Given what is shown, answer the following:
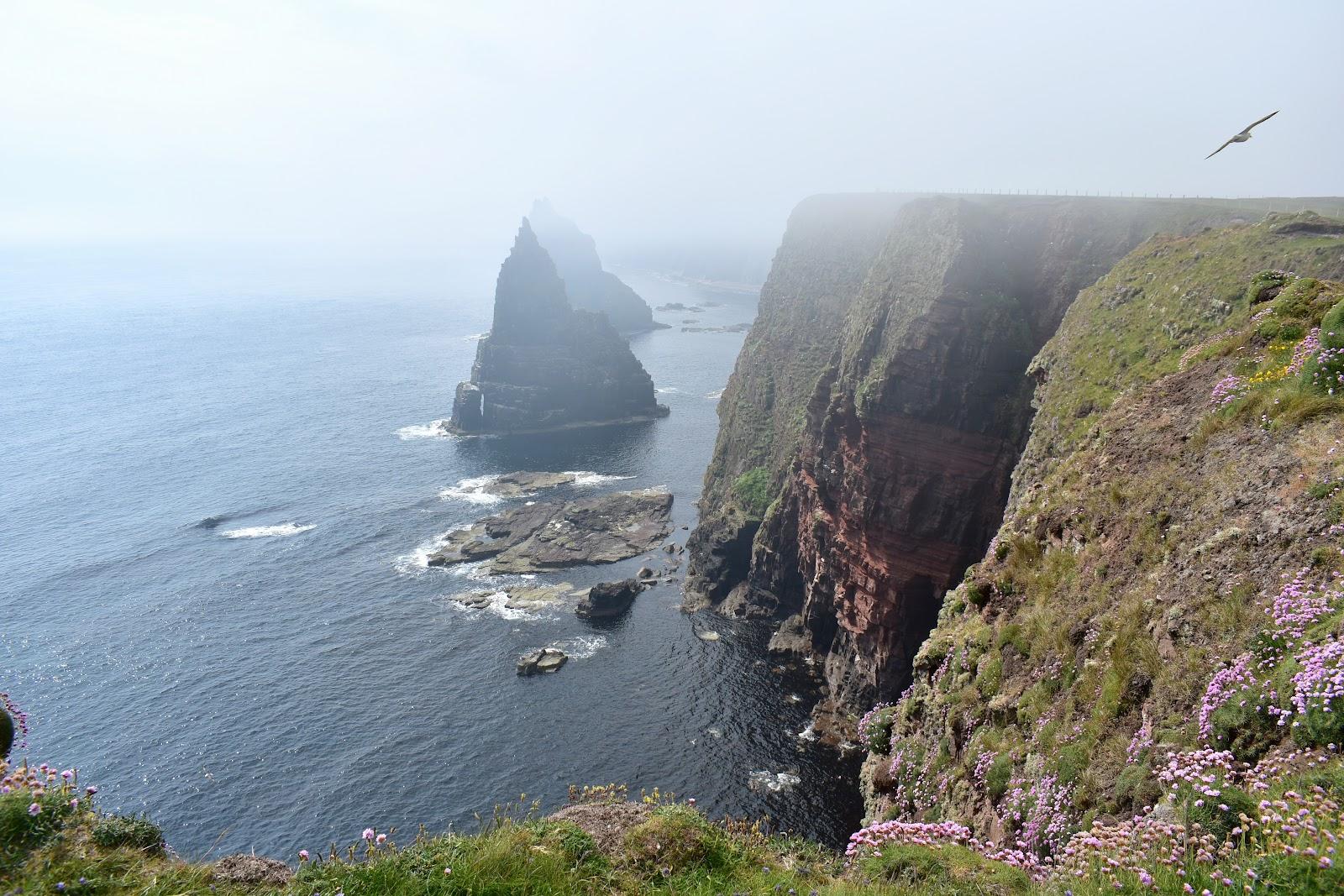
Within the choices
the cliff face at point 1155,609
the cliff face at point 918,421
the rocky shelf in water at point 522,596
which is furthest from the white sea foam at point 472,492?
the cliff face at point 1155,609

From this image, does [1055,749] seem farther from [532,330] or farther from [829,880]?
[532,330]

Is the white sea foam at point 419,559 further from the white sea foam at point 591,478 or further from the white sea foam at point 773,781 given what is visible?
the white sea foam at point 773,781

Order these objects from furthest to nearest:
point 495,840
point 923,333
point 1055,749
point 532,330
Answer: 1. point 532,330
2. point 923,333
3. point 1055,749
4. point 495,840

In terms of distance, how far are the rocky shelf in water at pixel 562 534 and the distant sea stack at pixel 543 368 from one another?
47.8 metres

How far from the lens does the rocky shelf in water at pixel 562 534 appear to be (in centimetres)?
10369

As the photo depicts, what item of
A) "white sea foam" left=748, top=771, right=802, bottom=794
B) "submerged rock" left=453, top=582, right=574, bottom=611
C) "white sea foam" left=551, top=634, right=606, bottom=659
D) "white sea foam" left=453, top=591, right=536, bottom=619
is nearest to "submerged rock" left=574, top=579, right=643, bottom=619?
"white sea foam" left=551, top=634, right=606, bottom=659

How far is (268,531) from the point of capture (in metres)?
109

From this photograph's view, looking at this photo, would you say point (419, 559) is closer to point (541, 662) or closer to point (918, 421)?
point (541, 662)

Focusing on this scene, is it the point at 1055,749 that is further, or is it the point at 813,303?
the point at 813,303

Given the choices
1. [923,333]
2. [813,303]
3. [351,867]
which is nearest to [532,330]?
[813,303]

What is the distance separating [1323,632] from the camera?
13.5m

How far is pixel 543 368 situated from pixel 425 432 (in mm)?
29835

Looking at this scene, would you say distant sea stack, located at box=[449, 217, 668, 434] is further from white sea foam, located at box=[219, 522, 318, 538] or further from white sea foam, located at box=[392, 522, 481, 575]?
white sea foam, located at box=[392, 522, 481, 575]

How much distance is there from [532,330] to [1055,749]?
16685 centimetres
